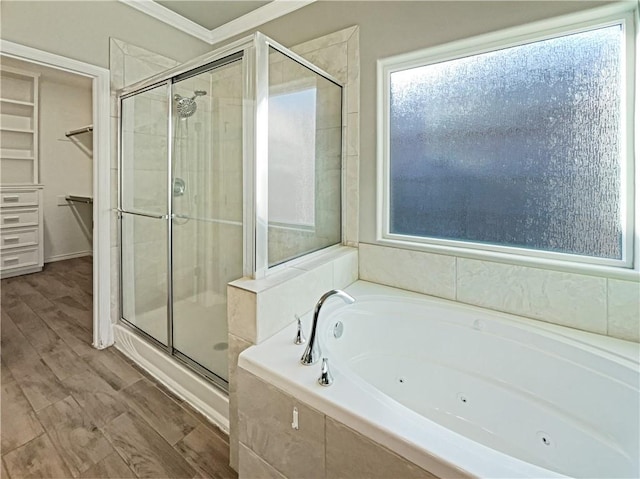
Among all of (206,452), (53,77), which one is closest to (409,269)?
(206,452)

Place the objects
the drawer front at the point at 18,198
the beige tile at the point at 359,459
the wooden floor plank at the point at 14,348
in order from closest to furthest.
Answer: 1. the beige tile at the point at 359,459
2. the wooden floor plank at the point at 14,348
3. the drawer front at the point at 18,198

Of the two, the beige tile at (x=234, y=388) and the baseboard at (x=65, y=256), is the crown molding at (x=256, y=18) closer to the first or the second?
the beige tile at (x=234, y=388)

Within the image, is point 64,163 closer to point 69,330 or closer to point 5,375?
point 69,330

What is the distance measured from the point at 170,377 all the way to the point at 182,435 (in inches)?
18.5

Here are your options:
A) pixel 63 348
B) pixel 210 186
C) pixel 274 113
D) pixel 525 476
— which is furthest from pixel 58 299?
pixel 525 476

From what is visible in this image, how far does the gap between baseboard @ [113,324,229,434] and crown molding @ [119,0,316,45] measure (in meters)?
2.38

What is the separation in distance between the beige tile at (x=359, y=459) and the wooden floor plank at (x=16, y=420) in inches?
59.6

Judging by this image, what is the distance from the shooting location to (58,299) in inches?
121

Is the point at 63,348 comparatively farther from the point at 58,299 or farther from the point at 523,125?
the point at 523,125

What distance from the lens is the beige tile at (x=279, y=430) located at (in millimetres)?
990

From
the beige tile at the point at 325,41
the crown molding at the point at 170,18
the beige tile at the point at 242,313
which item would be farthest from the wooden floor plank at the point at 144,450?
the crown molding at the point at 170,18

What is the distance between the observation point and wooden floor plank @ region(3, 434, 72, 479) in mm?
1292

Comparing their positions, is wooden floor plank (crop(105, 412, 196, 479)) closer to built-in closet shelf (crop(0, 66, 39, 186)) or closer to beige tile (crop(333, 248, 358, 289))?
beige tile (crop(333, 248, 358, 289))

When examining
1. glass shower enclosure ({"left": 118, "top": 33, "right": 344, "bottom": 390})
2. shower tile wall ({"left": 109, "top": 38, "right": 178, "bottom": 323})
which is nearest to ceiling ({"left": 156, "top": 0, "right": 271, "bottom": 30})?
shower tile wall ({"left": 109, "top": 38, "right": 178, "bottom": 323})
